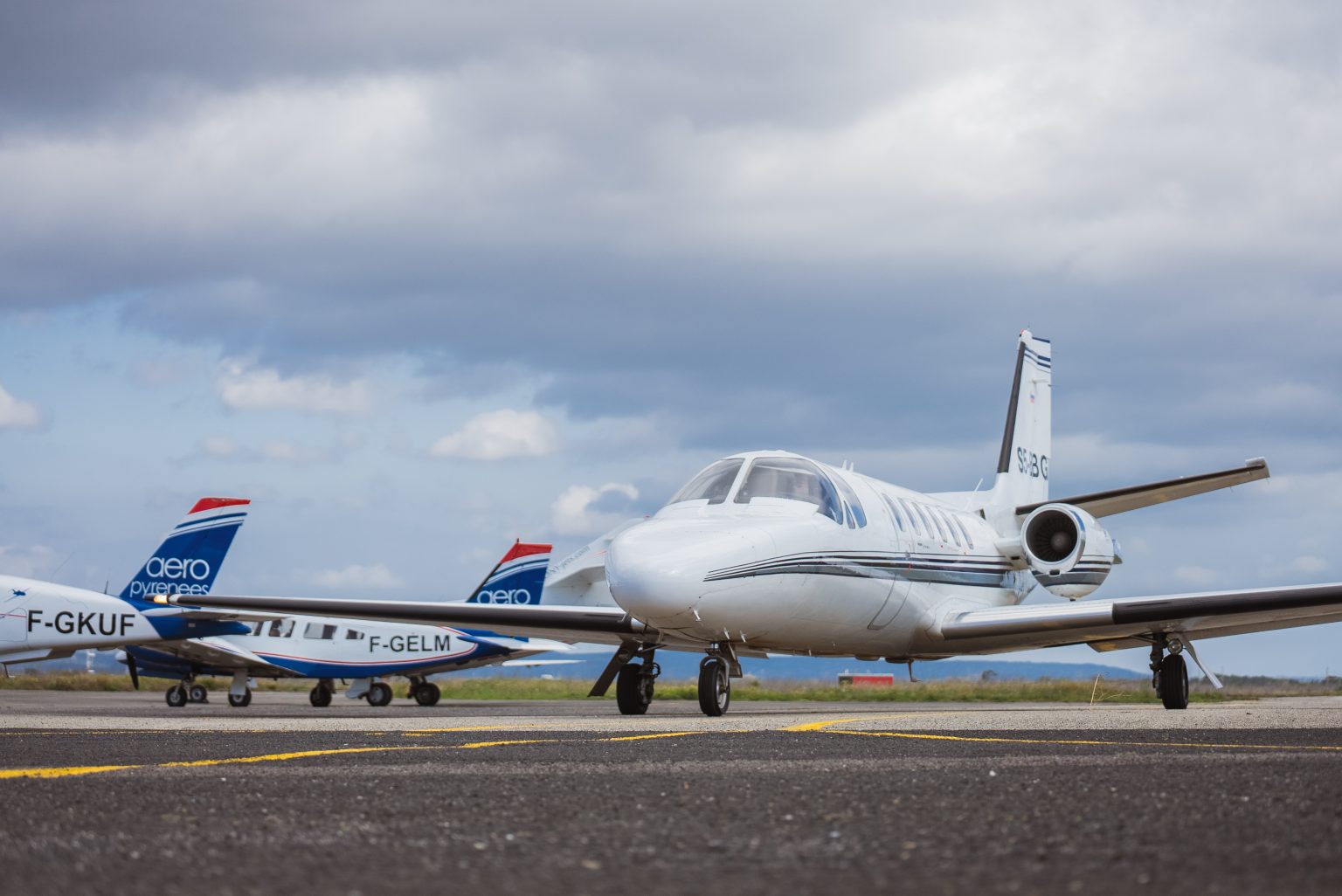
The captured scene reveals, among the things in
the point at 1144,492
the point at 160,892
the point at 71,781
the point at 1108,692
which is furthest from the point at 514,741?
the point at 1108,692

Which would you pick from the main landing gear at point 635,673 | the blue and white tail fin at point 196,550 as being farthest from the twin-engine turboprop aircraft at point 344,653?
the main landing gear at point 635,673

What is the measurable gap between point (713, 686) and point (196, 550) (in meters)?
17.0

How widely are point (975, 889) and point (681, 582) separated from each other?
Answer: 30.0 feet

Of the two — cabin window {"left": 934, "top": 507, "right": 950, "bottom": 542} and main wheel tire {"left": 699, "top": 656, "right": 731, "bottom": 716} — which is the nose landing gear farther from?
cabin window {"left": 934, "top": 507, "right": 950, "bottom": 542}

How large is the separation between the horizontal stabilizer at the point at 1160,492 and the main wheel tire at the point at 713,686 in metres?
7.47

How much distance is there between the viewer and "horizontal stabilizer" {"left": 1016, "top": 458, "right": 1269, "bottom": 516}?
17125 millimetres

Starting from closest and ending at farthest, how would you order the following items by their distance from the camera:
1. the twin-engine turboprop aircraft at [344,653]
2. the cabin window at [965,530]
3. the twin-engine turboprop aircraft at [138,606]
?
the cabin window at [965,530], the twin-engine turboprop aircraft at [138,606], the twin-engine turboprop aircraft at [344,653]

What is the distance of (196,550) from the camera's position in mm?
26766

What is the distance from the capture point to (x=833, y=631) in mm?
14523

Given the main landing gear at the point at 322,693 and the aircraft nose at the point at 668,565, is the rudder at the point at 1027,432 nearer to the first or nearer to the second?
the aircraft nose at the point at 668,565

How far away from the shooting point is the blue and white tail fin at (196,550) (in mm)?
26391

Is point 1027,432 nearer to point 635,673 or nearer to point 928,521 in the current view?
point 928,521

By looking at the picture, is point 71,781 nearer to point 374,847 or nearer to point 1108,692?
point 374,847

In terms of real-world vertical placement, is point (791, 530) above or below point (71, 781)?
above
